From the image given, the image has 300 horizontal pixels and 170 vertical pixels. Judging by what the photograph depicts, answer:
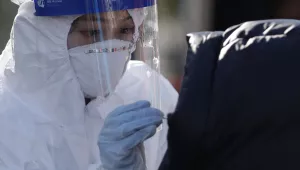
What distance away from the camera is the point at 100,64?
5.06 feet

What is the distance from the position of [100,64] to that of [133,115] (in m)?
0.31

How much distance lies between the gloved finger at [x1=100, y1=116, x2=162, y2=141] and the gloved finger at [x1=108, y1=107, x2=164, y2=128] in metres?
0.01

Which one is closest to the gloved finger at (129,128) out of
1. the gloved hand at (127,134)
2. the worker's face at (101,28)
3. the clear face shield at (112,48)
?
the gloved hand at (127,134)

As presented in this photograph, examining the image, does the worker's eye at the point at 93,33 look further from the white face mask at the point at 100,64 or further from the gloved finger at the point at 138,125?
the gloved finger at the point at 138,125

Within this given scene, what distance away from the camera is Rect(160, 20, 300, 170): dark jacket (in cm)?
77

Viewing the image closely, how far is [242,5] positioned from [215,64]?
2620 millimetres

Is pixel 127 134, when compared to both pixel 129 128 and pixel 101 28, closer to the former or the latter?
pixel 129 128

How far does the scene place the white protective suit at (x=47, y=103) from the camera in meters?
1.53

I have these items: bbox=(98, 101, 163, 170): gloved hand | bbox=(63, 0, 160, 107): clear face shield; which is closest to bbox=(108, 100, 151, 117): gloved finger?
bbox=(98, 101, 163, 170): gloved hand

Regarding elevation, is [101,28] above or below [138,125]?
above

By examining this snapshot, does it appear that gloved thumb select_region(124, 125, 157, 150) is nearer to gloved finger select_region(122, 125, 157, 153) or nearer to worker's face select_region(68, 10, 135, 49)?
gloved finger select_region(122, 125, 157, 153)

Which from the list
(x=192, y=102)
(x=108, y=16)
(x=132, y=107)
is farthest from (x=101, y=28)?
(x=192, y=102)

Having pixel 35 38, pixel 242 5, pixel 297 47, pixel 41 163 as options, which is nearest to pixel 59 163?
pixel 41 163

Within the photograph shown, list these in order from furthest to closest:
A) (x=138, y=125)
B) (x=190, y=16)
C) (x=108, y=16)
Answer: (x=190, y=16)
(x=108, y=16)
(x=138, y=125)
